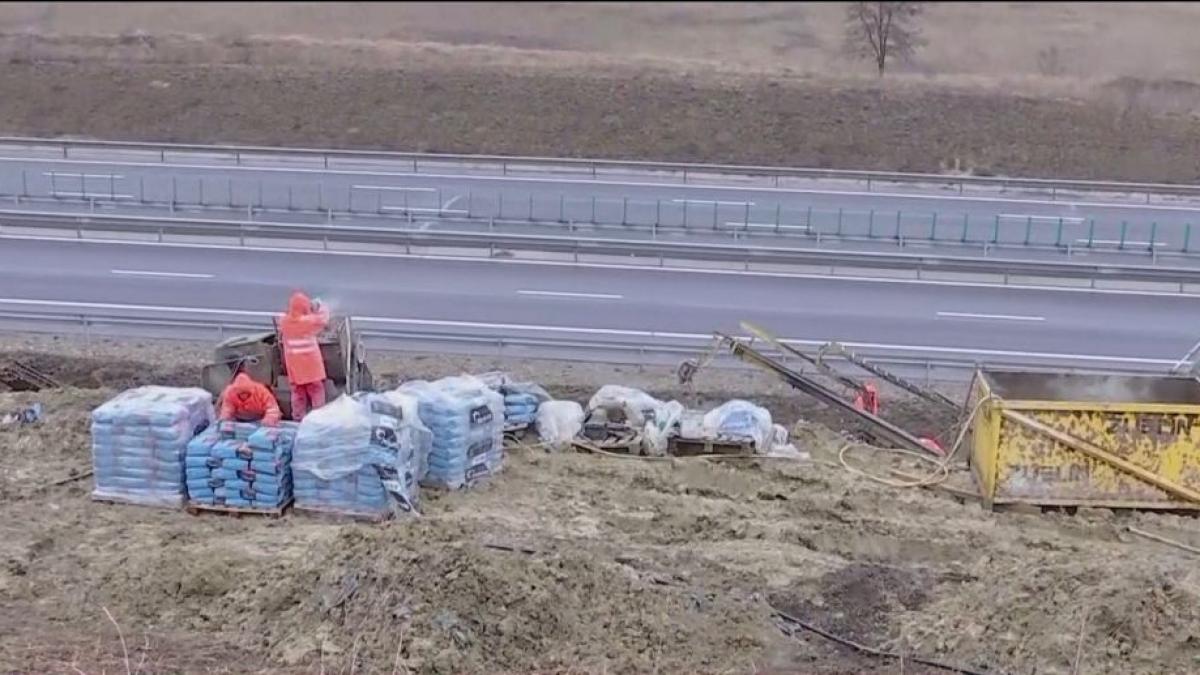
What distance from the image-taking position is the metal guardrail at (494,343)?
61.8ft

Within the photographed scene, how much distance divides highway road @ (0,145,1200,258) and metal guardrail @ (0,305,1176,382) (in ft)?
21.9

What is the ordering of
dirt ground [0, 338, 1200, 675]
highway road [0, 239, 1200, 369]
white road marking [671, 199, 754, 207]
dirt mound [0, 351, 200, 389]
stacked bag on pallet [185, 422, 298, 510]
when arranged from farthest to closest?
white road marking [671, 199, 754, 207], highway road [0, 239, 1200, 369], dirt mound [0, 351, 200, 389], stacked bag on pallet [185, 422, 298, 510], dirt ground [0, 338, 1200, 675]

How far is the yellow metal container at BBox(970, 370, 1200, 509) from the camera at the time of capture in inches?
523

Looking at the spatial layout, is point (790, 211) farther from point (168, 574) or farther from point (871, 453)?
point (168, 574)

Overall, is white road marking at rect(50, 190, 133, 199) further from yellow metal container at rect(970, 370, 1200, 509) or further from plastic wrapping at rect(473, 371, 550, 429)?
yellow metal container at rect(970, 370, 1200, 509)

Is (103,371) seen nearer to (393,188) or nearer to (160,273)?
(160,273)

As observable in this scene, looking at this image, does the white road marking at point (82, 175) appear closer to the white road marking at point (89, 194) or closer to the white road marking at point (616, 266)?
the white road marking at point (89, 194)

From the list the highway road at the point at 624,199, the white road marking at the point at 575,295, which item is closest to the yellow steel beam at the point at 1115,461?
the white road marking at the point at 575,295

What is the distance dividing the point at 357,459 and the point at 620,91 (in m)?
24.2

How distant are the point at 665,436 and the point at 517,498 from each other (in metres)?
2.09

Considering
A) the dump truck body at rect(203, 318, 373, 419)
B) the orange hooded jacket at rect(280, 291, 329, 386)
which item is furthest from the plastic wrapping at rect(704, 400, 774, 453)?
the orange hooded jacket at rect(280, 291, 329, 386)

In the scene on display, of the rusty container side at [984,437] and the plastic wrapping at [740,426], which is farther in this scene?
the plastic wrapping at [740,426]

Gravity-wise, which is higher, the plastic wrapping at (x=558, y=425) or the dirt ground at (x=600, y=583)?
the plastic wrapping at (x=558, y=425)

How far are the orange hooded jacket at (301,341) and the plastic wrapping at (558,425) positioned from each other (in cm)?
268
